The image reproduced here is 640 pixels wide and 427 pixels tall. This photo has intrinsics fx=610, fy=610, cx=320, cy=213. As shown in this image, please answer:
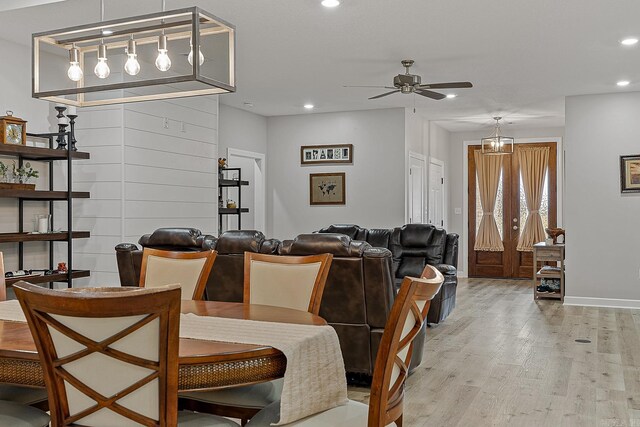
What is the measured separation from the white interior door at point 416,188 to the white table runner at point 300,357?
21.2ft

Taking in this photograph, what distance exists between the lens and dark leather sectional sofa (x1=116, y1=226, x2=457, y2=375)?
3.64 meters

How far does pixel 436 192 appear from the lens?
9914mm

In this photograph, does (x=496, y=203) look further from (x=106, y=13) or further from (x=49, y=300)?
(x=49, y=300)

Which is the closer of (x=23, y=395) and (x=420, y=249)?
(x=23, y=395)

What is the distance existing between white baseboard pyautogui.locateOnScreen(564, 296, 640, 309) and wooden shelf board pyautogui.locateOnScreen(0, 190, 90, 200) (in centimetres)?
565

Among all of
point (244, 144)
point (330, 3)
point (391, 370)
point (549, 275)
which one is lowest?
point (549, 275)

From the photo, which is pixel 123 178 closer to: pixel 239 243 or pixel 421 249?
pixel 239 243

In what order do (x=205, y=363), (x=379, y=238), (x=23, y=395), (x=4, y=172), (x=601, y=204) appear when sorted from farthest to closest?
(x=601, y=204) < (x=379, y=238) < (x=4, y=172) < (x=23, y=395) < (x=205, y=363)

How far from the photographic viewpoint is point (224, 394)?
2.29m

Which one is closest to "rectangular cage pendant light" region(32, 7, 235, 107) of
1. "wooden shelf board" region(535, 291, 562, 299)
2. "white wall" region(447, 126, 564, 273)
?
"wooden shelf board" region(535, 291, 562, 299)

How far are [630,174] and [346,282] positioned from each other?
4967 mm

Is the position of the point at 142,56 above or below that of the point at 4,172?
above

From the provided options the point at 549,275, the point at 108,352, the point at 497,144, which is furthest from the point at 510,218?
the point at 108,352

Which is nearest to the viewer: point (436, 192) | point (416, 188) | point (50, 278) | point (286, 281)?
point (286, 281)
